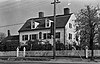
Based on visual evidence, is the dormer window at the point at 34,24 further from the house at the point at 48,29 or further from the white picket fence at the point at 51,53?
the white picket fence at the point at 51,53

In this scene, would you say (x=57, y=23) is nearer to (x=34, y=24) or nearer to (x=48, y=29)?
(x=48, y=29)

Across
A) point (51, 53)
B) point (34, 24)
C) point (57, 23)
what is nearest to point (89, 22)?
point (51, 53)

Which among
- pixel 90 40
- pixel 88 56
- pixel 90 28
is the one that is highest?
pixel 90 28

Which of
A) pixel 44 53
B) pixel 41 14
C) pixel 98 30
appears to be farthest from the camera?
pixel 41 14

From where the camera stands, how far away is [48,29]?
140 ft

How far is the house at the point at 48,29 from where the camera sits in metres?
41.1

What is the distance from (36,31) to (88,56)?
1840cm

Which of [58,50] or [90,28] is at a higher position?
[90,28]

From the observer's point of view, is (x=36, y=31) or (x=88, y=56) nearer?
(x=88, y=56)

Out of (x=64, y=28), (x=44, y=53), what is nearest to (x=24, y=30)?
(x=64, y=28)

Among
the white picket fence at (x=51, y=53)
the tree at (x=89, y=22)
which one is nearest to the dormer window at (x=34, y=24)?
A: the white picket fence at (x=51, y=53)

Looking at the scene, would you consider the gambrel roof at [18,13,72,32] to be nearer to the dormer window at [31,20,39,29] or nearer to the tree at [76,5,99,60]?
the dormer window at [31,20,39,29]

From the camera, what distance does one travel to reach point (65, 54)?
30.5 metres

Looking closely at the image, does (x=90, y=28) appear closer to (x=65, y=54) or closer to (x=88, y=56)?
(x=88, y=56)
